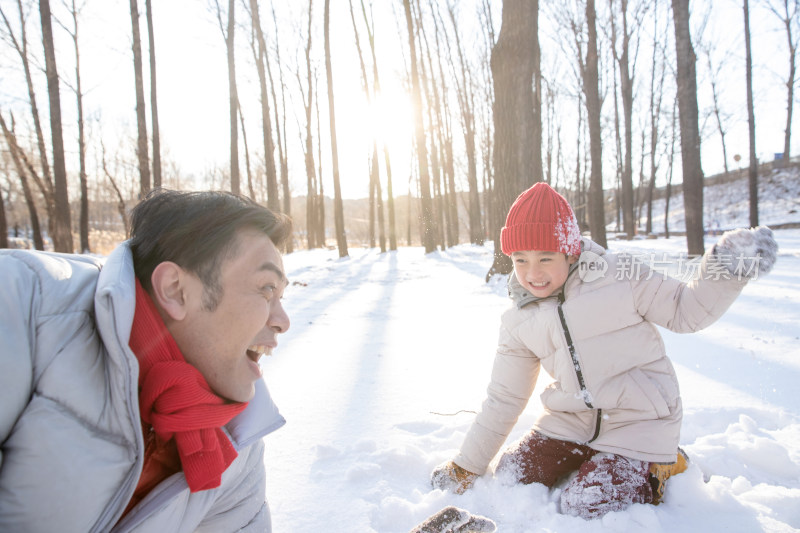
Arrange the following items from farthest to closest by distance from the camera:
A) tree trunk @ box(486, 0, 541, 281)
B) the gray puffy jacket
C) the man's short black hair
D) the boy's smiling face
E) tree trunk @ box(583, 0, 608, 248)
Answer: tree trunk @ box(583, 0, 608, 248)
tree trunk @ box(486, 0, 541, 281)
the boy's smiling face
the man's short black hair
the gray puffy jacket

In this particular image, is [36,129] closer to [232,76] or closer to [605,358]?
[232,76]

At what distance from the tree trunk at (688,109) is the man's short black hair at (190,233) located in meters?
8.72

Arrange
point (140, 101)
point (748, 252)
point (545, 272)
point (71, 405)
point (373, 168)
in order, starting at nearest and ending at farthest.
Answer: point (71, 405) < point (748, 252) < point (545, 272) < point (140, 101) < point (373, 168)

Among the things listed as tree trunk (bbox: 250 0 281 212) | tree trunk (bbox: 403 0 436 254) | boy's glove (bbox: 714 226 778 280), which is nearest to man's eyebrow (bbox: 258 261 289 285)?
boy's glove (bbox: 714 226 778 280)

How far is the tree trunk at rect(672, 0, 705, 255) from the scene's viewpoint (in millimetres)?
7421

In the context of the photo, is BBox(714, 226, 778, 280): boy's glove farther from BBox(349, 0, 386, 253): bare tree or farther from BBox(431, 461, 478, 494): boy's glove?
BBox(349, 0, 386, 253): bare tree

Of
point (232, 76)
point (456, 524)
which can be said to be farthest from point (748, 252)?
point (232, 76)

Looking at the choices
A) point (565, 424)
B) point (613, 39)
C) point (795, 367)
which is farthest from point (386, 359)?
point (613, 39)

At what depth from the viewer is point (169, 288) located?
1.04m

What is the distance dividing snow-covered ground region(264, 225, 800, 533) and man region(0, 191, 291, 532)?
18.6 inches

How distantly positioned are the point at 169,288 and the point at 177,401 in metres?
0.27

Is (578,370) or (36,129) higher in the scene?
(36,129)

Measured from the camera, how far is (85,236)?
16641 mm

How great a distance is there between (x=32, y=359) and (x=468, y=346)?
9.49 ft
